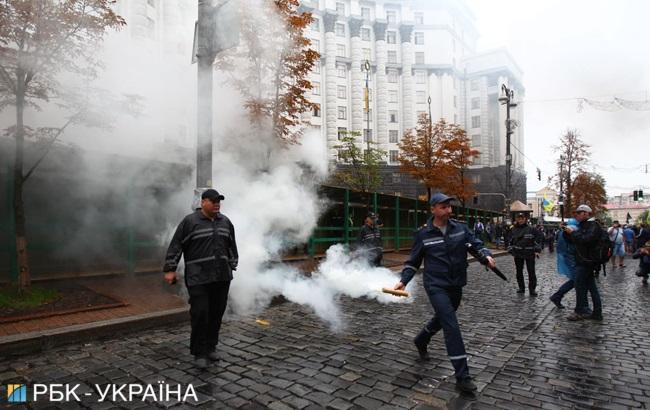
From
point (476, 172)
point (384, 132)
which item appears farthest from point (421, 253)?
point (476, 172)

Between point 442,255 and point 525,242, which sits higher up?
point 442,255

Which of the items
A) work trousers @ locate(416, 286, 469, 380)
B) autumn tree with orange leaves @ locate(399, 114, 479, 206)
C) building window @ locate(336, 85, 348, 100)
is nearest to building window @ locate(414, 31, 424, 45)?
building window @ locate(336, 85, 348, 100)

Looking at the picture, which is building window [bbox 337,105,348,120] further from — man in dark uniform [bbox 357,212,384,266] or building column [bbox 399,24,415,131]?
man in dark uniform [bbox 357,212,384,266]

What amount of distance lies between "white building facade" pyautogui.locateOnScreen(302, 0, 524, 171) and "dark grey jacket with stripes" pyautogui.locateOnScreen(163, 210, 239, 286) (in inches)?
1425

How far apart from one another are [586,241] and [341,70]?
4081 centimetres

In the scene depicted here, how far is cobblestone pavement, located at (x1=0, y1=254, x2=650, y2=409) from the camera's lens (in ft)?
10.4

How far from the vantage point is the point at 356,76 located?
4334 cm

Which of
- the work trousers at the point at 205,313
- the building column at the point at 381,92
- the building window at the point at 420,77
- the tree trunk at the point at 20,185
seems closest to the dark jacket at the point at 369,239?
the work trousers at the point at 205,313

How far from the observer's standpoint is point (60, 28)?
19.2ft

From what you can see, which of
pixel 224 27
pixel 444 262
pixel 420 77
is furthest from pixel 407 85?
pixel 444 262

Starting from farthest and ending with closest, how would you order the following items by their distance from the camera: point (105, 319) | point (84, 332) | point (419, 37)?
point (419, 37) < point (105, 319) < point (84, 332)

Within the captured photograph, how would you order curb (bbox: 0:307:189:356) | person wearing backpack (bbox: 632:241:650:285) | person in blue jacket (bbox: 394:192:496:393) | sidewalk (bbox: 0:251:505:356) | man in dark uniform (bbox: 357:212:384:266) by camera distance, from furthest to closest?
person wearing backpack (bbox: 632:241:650:285) < man in dark uniform (bbox: 357:212:384:266) < sidewalk (bbox: 0:251:505:356) < curb (bbox: 0:307:189:356) < person in blue jacket (bbox: 394:192:496:393)

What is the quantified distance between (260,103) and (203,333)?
280 inches

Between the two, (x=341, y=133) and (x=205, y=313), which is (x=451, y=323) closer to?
(x=205, y=313)
